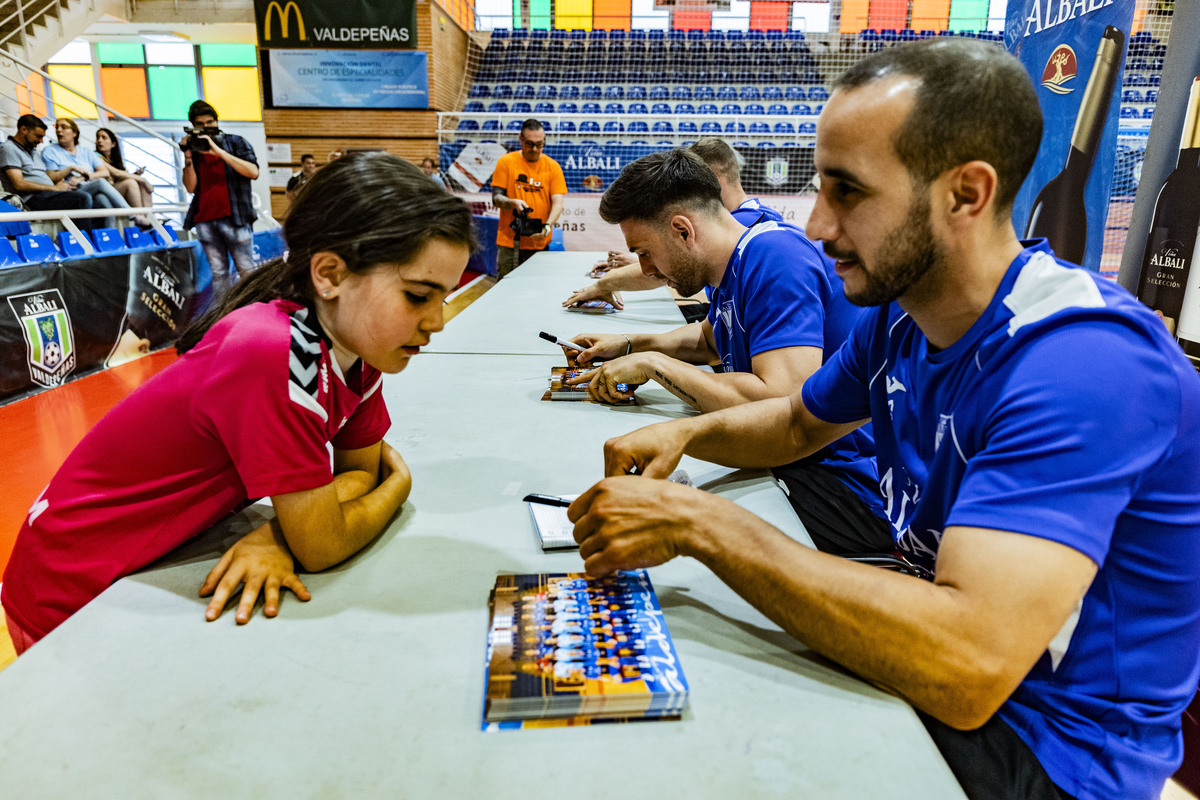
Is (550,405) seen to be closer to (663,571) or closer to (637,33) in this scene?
(663,571)

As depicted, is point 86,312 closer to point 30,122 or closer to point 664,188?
point 30,122

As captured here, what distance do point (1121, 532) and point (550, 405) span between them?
1.15 metres

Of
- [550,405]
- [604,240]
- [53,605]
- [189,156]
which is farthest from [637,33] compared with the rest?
Result: [53,605]

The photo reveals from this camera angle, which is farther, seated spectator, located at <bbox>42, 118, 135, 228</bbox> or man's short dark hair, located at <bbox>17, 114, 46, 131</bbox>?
seated spectator, located at <bbox>42, 118, 135, 228</bbox>

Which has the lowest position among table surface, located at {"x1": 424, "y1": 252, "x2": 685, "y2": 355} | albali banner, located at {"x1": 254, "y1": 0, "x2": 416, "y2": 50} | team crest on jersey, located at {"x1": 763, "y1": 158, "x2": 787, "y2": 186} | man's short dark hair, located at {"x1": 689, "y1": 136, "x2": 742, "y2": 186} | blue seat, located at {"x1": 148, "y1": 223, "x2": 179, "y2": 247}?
table surface, located at {"x1": 424, "y1": 252, "x2": 685, "y2": 355}

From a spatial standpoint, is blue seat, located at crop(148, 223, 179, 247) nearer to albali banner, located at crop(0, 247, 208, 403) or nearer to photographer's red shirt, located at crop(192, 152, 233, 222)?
albali banner, located at crop(0, 247, 208, 403)

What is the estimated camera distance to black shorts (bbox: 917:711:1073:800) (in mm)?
743

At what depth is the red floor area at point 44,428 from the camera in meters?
2.54

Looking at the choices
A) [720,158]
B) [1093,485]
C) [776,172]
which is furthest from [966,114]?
[776,172]

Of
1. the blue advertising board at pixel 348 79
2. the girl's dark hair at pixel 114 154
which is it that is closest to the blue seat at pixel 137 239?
the girl's dark hair at pixel 114 154

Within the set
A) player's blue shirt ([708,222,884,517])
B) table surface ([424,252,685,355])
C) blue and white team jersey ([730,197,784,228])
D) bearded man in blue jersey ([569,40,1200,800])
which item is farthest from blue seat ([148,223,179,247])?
bearded man in blue jersey ([569,40,1200,800])

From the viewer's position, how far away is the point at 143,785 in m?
0.60

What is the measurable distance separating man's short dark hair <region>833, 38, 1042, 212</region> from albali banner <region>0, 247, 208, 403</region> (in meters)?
4.16

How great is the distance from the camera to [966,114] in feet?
2.57
